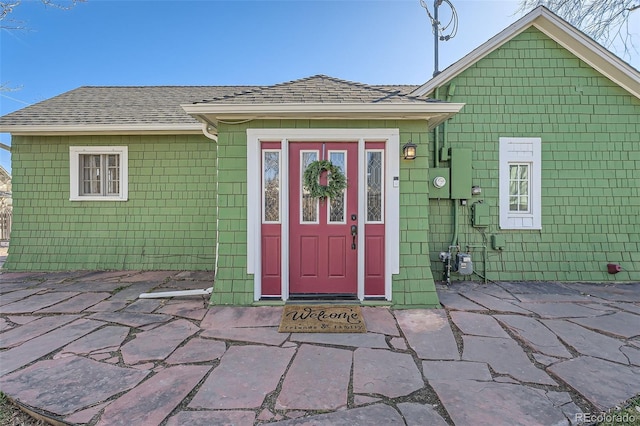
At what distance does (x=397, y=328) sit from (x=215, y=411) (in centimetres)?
192

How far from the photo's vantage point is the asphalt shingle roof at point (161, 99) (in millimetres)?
3545

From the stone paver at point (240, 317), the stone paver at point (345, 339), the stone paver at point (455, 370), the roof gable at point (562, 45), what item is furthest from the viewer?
the roof gable at point (562, 45)

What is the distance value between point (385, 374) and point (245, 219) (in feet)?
7.63

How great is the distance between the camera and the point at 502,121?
4.71 meters

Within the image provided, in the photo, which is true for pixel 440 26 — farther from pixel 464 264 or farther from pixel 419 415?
pixel 419 415

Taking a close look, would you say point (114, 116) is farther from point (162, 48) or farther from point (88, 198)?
point (162, 48)

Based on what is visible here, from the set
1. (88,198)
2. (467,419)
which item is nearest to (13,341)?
(88,198)

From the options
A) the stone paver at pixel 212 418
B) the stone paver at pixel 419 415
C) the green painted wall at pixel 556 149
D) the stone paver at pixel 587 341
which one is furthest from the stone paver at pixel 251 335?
the green painted wall at pixel 556 149

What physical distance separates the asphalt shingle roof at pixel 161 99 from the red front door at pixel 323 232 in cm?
73

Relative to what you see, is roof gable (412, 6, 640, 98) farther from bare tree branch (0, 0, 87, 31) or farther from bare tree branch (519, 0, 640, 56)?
bare tree branch (0, 0, 87, 31)

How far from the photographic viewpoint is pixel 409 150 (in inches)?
136

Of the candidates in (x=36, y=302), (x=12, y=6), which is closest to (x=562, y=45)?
(x=36, y=302)

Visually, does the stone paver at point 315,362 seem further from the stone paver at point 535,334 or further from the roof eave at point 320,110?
the roof eave at point 320,110

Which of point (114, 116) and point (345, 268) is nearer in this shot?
point (345, 268)
